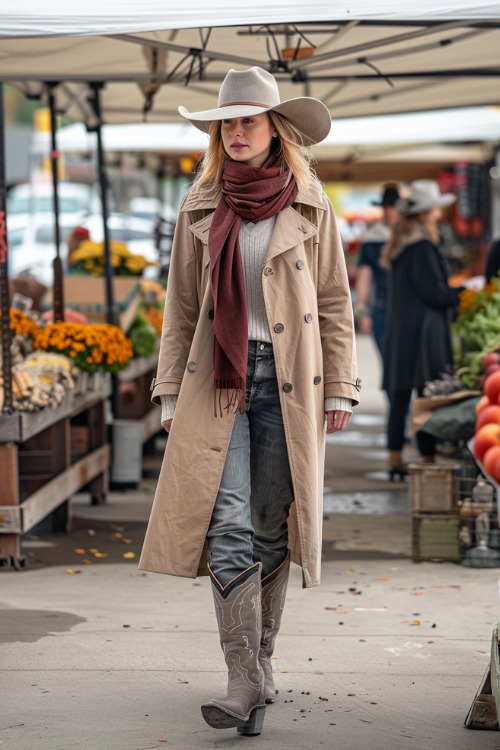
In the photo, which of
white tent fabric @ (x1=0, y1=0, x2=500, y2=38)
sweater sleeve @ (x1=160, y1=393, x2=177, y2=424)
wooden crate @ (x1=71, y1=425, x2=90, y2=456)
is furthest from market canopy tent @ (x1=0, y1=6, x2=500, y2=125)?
wooden crate @ (x1=71, y1=425, x2=90, y2=456)

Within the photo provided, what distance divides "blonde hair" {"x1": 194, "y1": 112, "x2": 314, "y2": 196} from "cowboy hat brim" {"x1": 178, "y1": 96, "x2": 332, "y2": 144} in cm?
3

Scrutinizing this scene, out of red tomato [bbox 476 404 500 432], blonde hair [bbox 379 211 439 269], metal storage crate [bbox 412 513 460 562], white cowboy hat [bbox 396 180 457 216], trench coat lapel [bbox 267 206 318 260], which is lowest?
metal storage crate [bbox 412 513 460 562]

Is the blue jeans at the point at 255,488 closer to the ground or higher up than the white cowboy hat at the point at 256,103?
closer to the ground

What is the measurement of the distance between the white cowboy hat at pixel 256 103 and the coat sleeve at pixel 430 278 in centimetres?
475

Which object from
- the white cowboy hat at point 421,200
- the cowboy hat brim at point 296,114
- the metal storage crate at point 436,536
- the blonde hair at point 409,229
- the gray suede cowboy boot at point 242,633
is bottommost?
the metal storage crate at point 436,536

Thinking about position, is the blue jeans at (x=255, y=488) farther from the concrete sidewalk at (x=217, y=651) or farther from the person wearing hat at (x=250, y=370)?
the concrete sidewalk at (x=217, y=651)

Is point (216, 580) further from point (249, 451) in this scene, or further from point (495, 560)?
point (495, 560)

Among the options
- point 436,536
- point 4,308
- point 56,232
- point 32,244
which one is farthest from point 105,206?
point 32,244

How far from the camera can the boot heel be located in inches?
157

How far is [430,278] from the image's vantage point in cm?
883

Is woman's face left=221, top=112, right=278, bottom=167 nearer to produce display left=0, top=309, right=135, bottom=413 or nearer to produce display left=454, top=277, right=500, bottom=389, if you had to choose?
produce display left=454, top=277, right=500, bottom=389

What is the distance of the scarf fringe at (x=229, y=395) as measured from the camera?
Answer: 13.0 ft

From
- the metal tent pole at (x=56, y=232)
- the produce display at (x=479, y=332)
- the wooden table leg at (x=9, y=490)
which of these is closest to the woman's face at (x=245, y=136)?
the produce display at (x=479, y=332)

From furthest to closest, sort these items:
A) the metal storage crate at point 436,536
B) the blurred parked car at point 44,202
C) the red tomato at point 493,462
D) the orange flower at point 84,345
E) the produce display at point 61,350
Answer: the blurred parked car at point 44,202 < the orange flower at point 84,345 < the produce display at point 61,350 < the metal storage crate at point 436,536 < the red tomato at point 493,462
